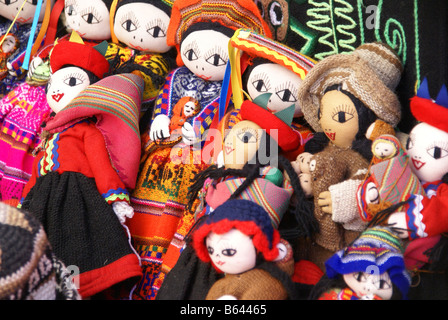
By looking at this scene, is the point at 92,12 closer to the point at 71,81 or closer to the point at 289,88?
the point at 71,81

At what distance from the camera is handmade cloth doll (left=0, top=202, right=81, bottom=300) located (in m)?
1.07

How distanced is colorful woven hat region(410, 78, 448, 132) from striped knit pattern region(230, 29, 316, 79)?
14.1 inches

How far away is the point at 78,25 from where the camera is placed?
2.13m

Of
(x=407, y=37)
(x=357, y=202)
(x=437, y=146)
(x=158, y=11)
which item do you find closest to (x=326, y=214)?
(x=357, y=202)

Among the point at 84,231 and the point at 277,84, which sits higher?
the point at 277,84

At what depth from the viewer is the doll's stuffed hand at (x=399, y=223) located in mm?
1286

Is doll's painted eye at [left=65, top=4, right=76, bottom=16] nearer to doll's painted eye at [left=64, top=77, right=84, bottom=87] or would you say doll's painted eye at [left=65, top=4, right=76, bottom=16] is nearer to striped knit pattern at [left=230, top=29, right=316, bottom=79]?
doll's painted eye at [left=64, top=77, right=84, bottom=87]

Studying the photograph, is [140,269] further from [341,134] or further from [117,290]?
[341,134]

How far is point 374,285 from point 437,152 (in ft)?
1.23

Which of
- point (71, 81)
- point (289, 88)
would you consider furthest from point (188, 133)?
point (71, 81)

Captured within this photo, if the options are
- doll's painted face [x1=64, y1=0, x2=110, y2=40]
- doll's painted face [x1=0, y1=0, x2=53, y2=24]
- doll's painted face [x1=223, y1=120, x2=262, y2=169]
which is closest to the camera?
doll's painted face [x1=223, y1=120, x2=262, y2=169]

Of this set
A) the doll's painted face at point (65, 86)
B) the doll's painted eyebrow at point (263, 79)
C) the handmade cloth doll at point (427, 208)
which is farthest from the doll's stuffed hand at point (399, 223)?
the doll's painted face at point (65, 86)

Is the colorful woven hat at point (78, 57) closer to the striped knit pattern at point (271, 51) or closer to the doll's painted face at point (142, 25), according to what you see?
the doll's painted face at point (142, 25)

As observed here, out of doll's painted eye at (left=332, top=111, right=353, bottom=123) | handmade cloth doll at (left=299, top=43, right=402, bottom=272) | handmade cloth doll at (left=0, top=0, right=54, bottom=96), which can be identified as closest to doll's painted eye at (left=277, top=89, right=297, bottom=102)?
handmade cloth doll at (left=299, top=43, right=402, bottom=272)
